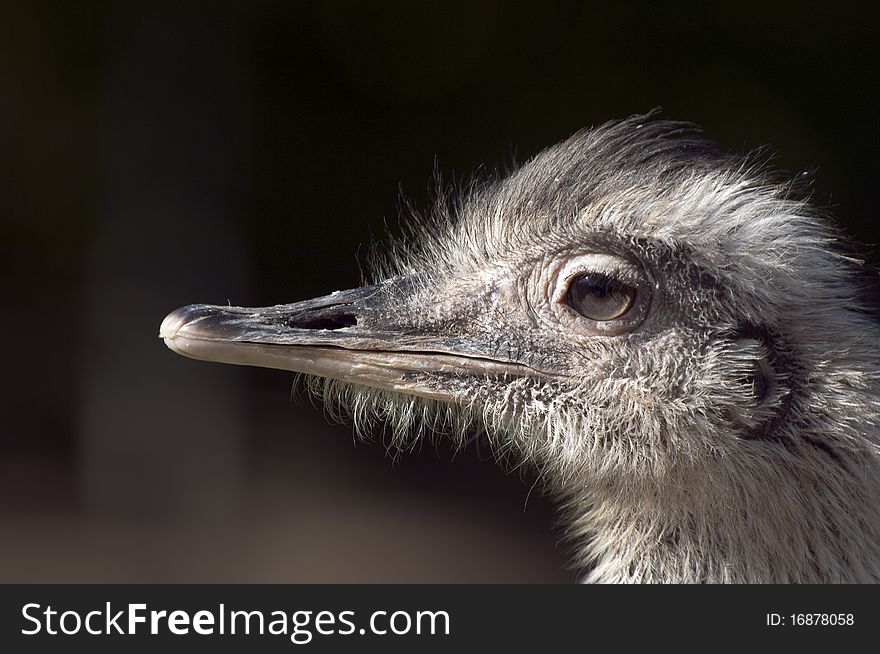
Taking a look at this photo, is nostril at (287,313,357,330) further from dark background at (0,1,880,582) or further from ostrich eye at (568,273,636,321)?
dark background at (0,1,880,582)

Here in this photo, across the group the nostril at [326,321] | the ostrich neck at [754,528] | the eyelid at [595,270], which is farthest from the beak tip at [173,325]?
the ostrich neck at [754,528]

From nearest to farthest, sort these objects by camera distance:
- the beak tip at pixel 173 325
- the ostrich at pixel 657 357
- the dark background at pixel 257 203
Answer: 1. the ostrich at pixel 657 357
2. the beak tip at pixel 173 325
3. the dark background at pixel 257 203

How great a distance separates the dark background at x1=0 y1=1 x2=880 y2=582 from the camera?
582cm

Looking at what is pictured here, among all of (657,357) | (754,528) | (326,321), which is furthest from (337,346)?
(754,528)

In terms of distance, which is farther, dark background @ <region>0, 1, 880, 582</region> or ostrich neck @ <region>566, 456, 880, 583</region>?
dark background @ <region>0, 1, 880, 582</region>

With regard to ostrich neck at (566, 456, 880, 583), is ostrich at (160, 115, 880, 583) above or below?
above

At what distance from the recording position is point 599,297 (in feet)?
7.54

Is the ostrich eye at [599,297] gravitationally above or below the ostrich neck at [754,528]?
above

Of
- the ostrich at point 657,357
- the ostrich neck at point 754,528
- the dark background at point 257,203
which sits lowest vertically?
the ostrich neck at point 754,528

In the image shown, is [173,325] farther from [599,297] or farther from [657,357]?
[657,357]

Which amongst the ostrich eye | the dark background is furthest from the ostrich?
the dark background

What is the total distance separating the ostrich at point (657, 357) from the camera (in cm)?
221

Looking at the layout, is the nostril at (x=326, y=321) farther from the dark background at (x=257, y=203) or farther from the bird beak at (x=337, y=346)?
the dark background at (x=257, y=203)

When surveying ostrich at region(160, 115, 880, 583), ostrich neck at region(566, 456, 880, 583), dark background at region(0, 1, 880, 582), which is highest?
dark background at region(0, 1, 880, 582)
